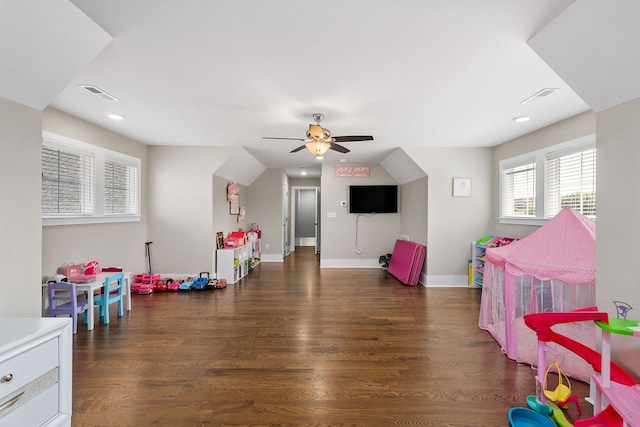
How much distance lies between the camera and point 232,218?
604 centimetres

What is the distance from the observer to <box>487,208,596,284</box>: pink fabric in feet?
7.28

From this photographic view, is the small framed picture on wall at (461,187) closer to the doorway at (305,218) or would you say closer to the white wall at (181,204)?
the white wall at (181,204)

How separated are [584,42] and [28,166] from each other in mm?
3451

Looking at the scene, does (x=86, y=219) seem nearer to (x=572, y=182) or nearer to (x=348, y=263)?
(x=348, y=263)

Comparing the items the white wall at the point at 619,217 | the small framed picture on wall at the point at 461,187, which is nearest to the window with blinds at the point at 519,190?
the small framed picture on wall at the point at 461,187

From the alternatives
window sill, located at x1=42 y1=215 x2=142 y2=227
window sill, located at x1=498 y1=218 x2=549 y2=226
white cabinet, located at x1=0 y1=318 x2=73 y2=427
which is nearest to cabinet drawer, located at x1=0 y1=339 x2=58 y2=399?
white cabinet, located at x1=0 y1=318 x2=73 y2=427

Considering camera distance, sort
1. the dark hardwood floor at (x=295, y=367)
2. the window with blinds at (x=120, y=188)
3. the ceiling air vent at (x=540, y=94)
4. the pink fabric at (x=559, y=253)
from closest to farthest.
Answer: the dark hardwood floor at (x=295, y=367)
the pink fabric at (x=559, y=253)
the ceiling air vent at (x=540, y=94)
the window with blinds at (x=120, y=188)

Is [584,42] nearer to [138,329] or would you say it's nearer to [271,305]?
[271,305]

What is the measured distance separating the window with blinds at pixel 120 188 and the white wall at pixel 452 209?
4722 mm

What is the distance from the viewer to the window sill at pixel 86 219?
3.04 meters

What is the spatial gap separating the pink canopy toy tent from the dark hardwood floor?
0.73ft

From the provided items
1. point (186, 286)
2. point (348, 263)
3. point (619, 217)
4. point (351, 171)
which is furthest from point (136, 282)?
point (619, 217)

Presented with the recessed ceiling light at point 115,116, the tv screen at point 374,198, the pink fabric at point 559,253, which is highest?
the recessed ceiling light at point 115,116

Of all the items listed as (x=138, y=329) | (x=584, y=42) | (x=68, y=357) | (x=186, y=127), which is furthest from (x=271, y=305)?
(x=584, y=42)
